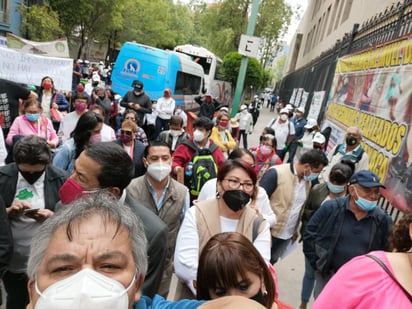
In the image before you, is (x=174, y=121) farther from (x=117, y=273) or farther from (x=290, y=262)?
(x=117, y=273)

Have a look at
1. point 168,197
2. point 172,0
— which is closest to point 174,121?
point 168,197

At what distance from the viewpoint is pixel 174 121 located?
5.14m

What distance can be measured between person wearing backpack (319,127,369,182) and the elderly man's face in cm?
380

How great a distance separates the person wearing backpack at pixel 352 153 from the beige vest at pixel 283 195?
1.36 m

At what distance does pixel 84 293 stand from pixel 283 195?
8.40 feet

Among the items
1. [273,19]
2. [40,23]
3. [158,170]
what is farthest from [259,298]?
[273,19]

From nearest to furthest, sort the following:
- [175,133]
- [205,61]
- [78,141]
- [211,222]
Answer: [211,222] → [78,141] → [175,133] → [205,61]

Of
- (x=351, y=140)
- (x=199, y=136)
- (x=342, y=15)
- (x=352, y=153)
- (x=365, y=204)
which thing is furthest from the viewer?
(x=342, y=15)

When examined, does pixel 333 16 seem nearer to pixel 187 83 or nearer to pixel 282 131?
pixel 187 83

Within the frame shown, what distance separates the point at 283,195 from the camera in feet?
11.0

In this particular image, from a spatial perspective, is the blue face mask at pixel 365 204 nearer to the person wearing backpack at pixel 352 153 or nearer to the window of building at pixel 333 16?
the person wearing backpack at pixel 352 153

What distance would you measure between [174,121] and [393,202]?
120 inches

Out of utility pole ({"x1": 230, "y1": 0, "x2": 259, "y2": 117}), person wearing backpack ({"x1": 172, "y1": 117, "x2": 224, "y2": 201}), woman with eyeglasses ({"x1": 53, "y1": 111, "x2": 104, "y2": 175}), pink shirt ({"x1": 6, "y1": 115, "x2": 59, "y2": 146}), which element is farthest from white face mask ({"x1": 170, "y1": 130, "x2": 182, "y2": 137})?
utility pole ({"x1": 230, "y1": 0, "x2": 259, "y2": 117})

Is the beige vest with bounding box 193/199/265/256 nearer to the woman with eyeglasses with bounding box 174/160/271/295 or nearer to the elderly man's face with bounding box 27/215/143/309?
the woman with eyeglasses with bounding box 174/160/271/295
